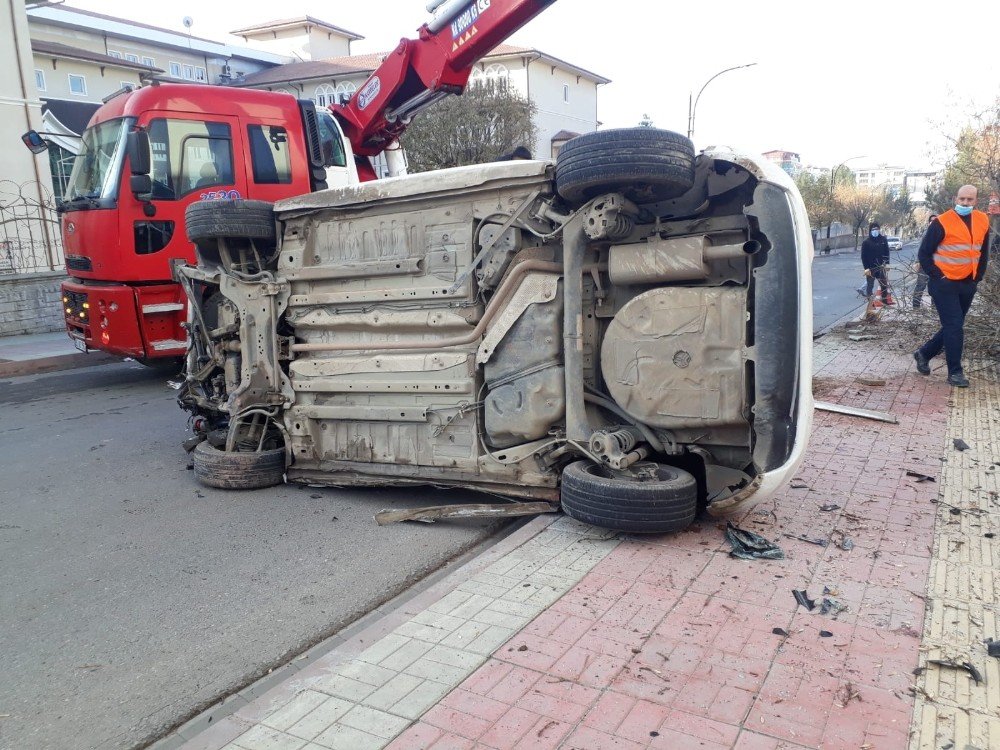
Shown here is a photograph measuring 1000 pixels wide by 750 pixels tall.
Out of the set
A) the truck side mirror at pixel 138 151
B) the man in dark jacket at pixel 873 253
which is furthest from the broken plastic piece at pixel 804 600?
the man in dark jacket at pixel 873 253

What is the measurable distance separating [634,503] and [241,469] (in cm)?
289

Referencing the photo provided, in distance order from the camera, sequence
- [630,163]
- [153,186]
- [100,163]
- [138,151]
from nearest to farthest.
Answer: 1. [630,163]
2. [138,151]
3. [153,186]
4. [100,163]

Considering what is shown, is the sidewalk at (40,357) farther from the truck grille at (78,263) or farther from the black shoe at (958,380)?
the black shoe at (958,380)

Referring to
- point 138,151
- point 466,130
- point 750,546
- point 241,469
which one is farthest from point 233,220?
point 466,130

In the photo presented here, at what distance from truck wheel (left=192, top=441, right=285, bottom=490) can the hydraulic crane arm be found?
516cm

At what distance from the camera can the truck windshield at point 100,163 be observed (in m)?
8.01

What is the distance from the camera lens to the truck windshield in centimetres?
801

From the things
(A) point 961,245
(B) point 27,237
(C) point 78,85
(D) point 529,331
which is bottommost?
(D) point 529,331

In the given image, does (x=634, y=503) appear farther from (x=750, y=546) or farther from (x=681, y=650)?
(x=681, y=650)

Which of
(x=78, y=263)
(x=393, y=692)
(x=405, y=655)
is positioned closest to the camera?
(x=393, y=692)

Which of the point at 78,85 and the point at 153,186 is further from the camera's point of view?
the point at 78,85

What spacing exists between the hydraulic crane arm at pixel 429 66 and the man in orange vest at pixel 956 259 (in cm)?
450

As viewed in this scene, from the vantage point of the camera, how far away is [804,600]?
10.8ft

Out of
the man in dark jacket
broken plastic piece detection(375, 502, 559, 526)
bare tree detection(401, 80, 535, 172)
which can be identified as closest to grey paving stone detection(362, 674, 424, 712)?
broken plastic piece detection(375, 502, 559, 526)
